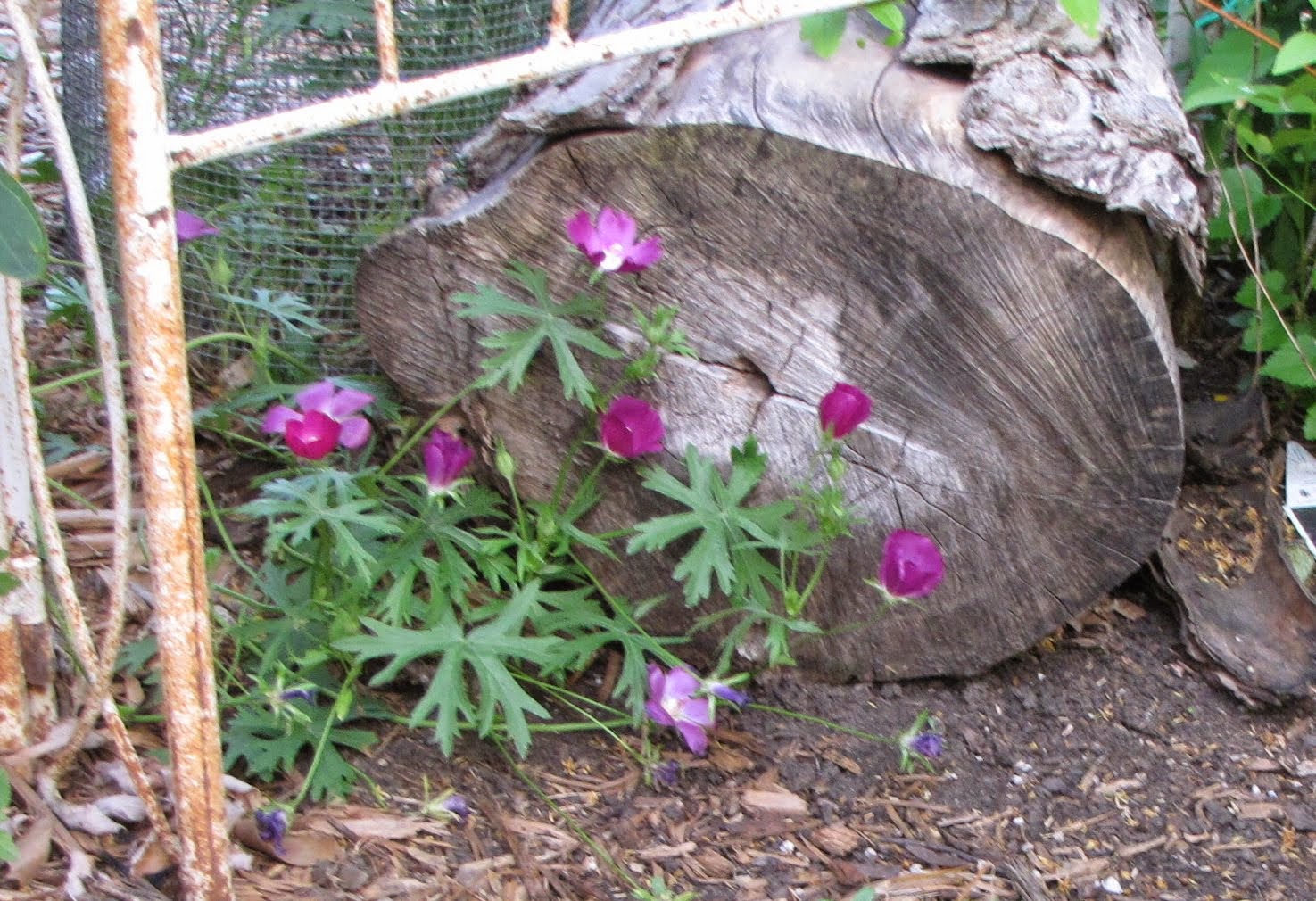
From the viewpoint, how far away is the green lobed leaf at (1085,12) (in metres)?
1.47

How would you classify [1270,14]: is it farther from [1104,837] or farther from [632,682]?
[632,682]

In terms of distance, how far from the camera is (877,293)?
176cm

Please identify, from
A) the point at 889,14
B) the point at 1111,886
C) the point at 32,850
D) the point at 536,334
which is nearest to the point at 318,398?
the point at 536,334

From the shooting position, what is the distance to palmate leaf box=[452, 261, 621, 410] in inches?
68.9

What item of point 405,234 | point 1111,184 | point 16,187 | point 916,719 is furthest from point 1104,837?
point 16,187

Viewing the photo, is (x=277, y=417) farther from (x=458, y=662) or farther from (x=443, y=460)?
(x=458, y=662)

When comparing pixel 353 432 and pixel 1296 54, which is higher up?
pixel 1296 54

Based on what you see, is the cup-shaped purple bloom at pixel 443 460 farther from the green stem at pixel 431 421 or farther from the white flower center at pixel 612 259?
the white flower center at pixel 612 259

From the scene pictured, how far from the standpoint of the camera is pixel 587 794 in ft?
5.98

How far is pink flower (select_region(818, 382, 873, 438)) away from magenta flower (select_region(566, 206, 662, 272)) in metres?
0.31

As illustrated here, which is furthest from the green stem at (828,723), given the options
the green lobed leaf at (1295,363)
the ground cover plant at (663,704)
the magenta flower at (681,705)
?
the green lobed leaf at (1295,363)

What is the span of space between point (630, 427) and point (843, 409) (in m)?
0.31

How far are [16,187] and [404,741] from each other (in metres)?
0.96

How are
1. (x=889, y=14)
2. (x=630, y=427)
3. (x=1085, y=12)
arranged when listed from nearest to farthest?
(x=1085, y=12) → (x=889, y=14) → (x=630, y=427)
